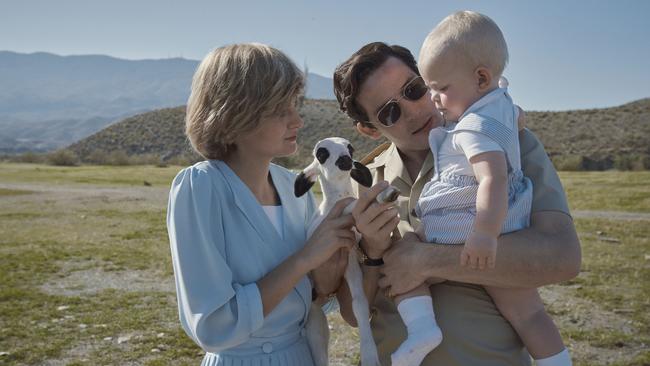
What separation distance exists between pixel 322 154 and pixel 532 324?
1312 mm

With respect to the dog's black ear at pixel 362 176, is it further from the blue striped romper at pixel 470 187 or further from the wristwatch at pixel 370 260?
the wristwatch at pixel 370 260

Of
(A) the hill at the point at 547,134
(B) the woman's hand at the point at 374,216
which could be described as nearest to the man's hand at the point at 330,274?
(B) the woman's hand at the point at 374,216

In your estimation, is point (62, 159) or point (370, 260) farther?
point (62, 159)

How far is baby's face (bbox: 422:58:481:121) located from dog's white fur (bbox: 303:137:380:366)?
54 centimetres

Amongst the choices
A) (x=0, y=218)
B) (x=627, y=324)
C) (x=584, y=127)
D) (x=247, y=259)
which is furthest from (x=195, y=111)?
(x=584, y=127)

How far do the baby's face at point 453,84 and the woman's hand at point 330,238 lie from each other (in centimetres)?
70

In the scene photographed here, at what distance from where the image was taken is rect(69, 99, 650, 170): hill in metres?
49.0

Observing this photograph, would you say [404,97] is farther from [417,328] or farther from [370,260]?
→ [417,328]

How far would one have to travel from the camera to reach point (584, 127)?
61688 millimetres

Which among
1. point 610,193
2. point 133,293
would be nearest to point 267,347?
point 133,293

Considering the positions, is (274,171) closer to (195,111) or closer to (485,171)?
(195,111)

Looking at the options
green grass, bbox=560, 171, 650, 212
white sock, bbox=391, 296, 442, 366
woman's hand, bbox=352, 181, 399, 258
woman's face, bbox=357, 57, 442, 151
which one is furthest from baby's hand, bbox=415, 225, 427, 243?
green grass, bbox=560, 171, 650, 212

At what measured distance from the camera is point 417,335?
2939 mm

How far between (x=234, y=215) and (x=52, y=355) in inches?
224
